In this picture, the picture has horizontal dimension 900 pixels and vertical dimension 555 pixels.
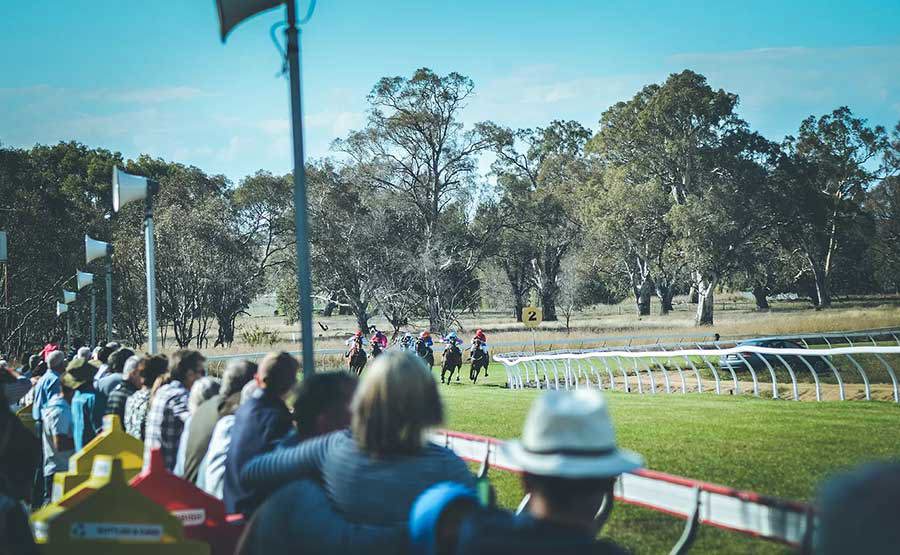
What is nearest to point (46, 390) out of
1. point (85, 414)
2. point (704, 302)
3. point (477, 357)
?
point (85, 414)

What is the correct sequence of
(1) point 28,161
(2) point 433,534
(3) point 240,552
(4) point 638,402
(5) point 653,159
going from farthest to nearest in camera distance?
(5) point 653,159 → (1) point 28,161 → (4) point 638,402 → (3) point 240,552 → (2) point 433,534

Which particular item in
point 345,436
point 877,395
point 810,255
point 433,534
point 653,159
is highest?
point 653,159

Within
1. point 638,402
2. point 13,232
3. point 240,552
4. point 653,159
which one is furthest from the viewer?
point 653,159

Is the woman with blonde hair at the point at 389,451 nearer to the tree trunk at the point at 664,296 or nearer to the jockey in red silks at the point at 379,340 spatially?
the jockey in red silks at the point at 379,340

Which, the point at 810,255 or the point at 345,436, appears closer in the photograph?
the point at 345,436

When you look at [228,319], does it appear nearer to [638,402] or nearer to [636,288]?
[636,288]

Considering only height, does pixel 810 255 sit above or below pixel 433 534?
above

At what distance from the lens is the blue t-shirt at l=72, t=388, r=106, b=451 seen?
8.41 m

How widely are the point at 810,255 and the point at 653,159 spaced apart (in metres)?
21.0

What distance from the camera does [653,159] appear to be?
60.6 meters

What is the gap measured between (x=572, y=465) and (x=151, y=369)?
596 cm

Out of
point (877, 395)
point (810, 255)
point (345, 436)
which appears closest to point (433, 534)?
point (345, 436)

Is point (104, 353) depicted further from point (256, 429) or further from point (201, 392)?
point (256, 429)

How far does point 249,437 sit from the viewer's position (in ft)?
14.9
